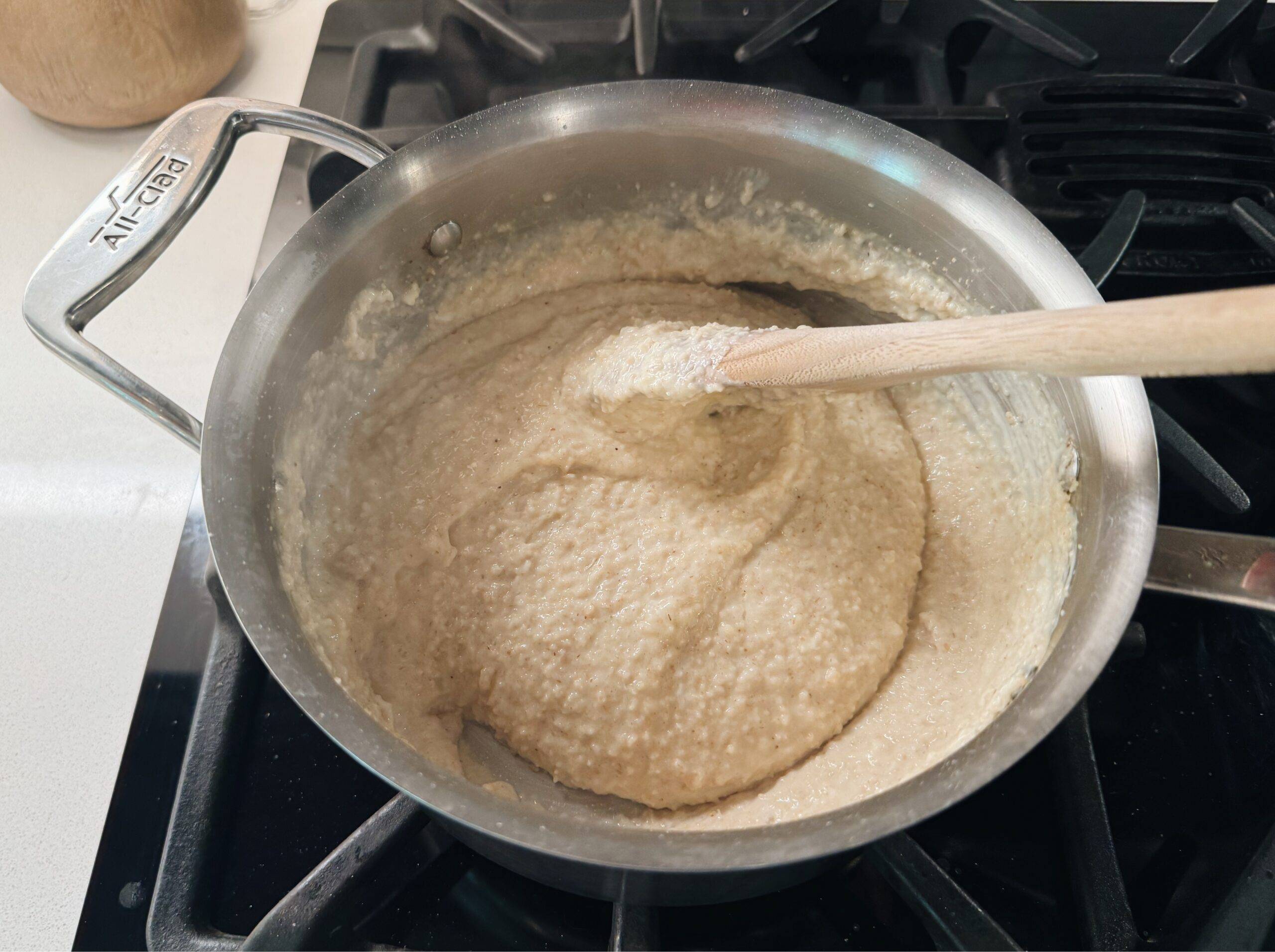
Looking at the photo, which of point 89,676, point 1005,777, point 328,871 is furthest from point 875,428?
point 89,676

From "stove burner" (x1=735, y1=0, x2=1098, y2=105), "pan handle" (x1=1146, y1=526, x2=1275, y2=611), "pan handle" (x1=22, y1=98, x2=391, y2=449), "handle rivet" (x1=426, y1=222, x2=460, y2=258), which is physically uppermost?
"stove burner" (x1=735, y1=0, x2=1098, y2=105)

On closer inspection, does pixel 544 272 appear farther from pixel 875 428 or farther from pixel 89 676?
pixel 89 676

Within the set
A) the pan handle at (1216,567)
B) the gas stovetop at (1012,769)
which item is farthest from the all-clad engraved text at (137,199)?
the pan handle at (1216,567)

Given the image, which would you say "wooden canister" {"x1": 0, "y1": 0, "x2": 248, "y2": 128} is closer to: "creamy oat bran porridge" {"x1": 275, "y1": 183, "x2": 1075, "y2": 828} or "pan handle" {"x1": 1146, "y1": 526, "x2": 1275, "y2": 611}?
"creamy oat bran porridge" {"x1": 275, "y1": 183, "x2": 1075, "y2": 828}

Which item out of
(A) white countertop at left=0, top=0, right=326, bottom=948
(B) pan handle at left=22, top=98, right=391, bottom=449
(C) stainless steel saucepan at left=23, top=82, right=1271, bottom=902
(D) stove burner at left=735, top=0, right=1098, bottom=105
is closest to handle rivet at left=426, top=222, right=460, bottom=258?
(C) stainless steel saucepan at left=23, top=82, right=1271, bottom=902

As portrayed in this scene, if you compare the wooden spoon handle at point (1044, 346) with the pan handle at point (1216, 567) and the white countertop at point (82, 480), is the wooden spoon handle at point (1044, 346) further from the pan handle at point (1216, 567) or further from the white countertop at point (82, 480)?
the white countertop at point (82, 480)

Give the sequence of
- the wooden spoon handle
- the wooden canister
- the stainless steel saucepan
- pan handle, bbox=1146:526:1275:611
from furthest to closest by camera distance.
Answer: the wooden canister
pan handle, bbox=1146:526:1275:611
the stainless steel saucepan
the wooden spoon handle

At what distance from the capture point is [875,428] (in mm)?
1174

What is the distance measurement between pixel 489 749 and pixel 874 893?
1.38ft

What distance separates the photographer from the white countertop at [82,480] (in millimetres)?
971

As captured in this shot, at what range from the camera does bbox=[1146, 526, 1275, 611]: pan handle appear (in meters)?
0.80

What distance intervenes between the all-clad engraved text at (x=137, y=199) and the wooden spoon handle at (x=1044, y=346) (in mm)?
549

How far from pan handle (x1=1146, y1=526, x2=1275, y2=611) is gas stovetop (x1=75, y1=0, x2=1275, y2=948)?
169 millimetres

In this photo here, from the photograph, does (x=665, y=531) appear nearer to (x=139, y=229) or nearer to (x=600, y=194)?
(x=600, y=194)
